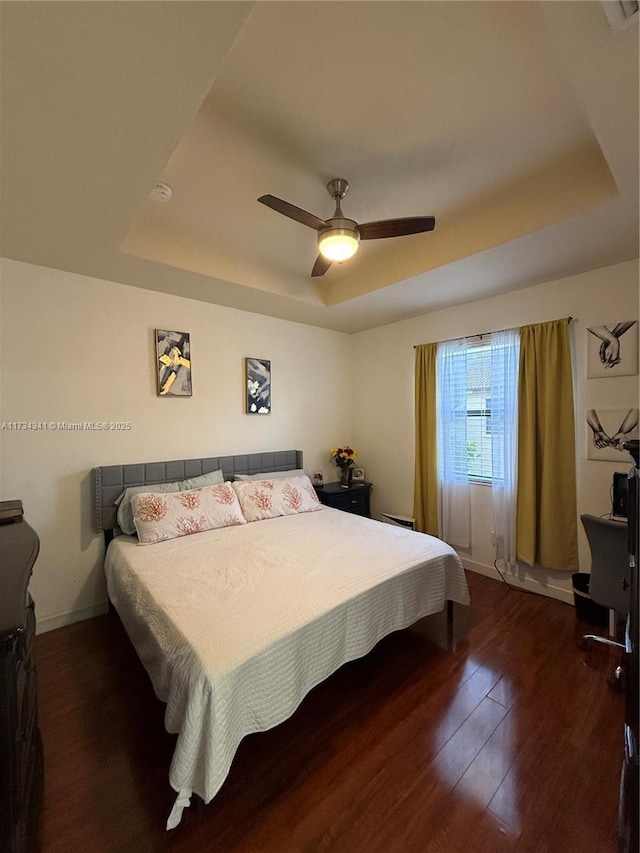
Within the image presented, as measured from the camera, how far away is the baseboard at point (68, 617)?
7.88 feet

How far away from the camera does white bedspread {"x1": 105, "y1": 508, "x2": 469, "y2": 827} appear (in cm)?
117

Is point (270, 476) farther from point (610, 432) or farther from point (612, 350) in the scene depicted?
point (612, 350)

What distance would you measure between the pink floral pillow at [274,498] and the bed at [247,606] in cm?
13

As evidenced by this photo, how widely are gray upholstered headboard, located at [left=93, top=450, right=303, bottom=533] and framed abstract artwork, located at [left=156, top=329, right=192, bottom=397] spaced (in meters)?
0.62

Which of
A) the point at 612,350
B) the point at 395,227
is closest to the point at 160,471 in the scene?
the point at 395,227

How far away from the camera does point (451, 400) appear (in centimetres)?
337

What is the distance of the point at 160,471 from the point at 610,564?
3127 millimetres

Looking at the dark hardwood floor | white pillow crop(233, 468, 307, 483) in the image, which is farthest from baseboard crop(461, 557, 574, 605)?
white pillow crop(233, 468, 307, 483)

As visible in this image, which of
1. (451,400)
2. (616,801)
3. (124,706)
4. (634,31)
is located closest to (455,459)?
(451,400)

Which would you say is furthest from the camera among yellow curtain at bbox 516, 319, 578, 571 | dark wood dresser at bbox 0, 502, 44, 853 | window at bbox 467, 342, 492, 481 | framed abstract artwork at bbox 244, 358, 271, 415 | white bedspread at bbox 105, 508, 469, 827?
framed abstract artwork at bbox 244, 358, 271, 415

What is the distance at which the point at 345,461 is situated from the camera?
403 centimetres

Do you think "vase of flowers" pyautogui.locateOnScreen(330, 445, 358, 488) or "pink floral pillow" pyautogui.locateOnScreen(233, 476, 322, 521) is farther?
"vase of flowers" pyautogui.locateOnScreen(330, 445, 358, 488)

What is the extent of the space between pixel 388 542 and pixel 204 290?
2448 mm

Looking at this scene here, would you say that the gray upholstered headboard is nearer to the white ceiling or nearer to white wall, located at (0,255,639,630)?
white wall, located at (0,255,639,630)
